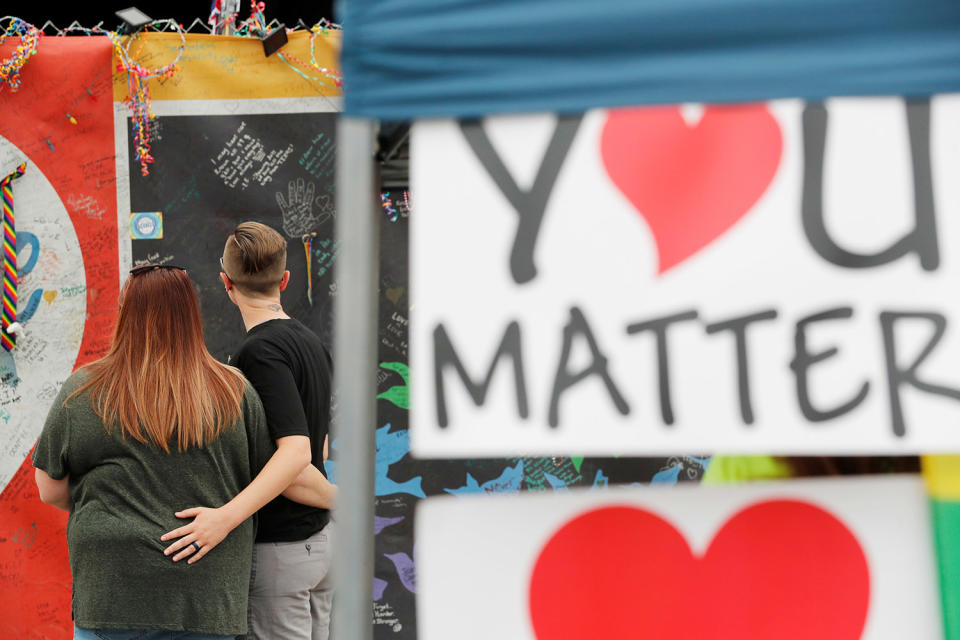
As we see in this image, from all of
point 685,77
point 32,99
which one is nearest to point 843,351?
point 685,77

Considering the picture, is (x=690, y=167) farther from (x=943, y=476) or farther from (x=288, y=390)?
(x=288, y=390)

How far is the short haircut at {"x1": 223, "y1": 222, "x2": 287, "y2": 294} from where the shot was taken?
2.25 metres

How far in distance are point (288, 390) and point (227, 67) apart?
55.2 inches

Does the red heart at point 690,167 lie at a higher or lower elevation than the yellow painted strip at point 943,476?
higher

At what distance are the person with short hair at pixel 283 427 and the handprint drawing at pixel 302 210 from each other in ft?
2.47

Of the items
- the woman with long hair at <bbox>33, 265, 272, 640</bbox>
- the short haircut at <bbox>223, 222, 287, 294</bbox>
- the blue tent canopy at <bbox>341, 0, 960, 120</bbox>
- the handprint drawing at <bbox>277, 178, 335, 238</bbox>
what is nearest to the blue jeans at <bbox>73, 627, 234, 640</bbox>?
the woman with long hair at <bbox>33, 265, 272, 640</bbox>

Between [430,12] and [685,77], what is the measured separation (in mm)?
272

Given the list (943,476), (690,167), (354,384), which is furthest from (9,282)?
(943,476)

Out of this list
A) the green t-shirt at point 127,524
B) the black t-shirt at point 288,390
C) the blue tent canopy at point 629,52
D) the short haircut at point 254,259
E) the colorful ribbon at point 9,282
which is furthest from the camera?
the colorful ribbon at point 9,282

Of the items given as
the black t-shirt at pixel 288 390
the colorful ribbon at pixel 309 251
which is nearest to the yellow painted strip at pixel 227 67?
the colorful ribbon at pixel 309 251

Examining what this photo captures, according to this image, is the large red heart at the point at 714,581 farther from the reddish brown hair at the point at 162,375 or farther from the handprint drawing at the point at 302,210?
the handprint drawing at the point at 302,210

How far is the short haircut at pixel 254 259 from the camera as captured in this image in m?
2.25

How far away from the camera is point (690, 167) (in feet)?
3.36

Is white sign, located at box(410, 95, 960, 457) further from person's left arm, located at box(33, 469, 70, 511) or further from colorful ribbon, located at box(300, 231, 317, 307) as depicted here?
colorful ribbon, located at box(300, 231, 317, 307)
